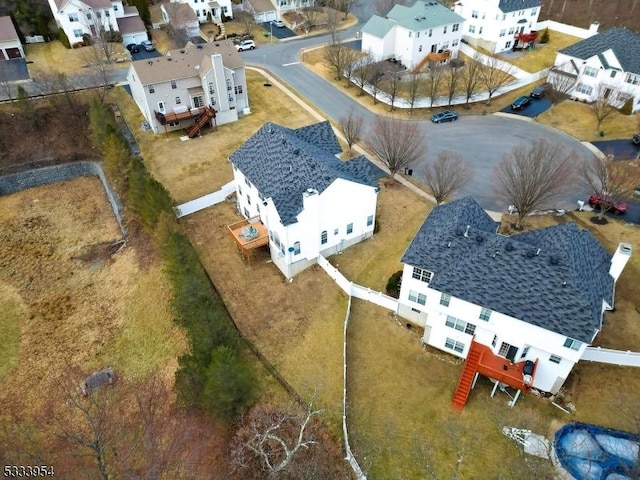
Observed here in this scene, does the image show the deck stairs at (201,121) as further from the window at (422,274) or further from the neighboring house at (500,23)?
the neighboring house at (500,23)

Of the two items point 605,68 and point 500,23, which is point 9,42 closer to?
point 500,23

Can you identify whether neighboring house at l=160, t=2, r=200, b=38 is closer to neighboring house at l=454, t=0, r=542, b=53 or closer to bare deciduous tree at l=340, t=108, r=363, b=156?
bare deciduous tree at l=340, t=108, r=363, b=156

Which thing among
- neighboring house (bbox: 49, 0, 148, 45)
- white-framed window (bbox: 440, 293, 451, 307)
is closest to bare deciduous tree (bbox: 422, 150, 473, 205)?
white-framed window (bbox: 440, 293, 451, 307)

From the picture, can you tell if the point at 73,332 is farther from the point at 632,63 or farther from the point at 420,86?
the point at 632,63

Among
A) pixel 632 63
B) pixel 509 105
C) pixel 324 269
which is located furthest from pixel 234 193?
pixel 632 63

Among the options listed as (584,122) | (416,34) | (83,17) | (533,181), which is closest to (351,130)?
(533,181)

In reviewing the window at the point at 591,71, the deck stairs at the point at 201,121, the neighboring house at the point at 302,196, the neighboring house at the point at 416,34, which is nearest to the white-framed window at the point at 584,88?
the window at the point at 591,71
